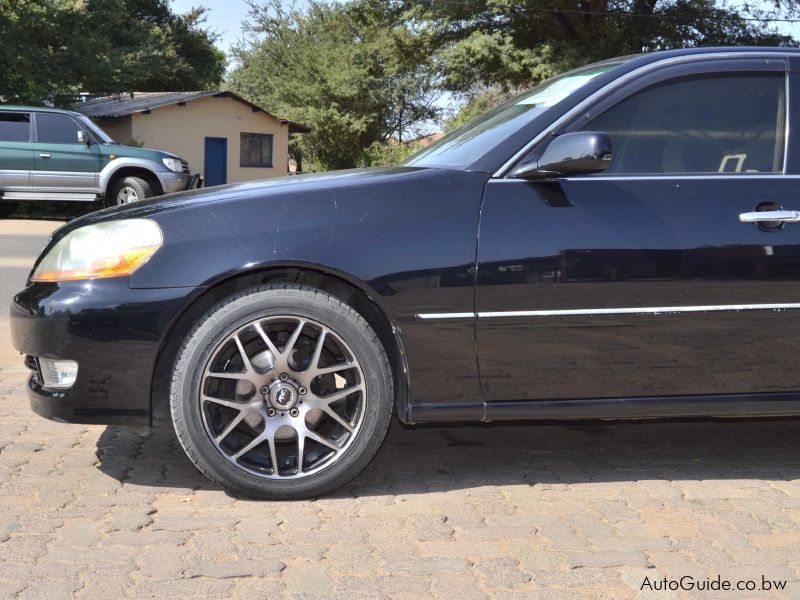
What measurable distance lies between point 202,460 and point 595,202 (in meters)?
1.71

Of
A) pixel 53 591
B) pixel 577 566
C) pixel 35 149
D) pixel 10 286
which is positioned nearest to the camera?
pixel 53 591

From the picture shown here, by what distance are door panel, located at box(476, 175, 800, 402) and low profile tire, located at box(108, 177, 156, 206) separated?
1617cm

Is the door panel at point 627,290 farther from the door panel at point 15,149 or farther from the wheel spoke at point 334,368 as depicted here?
the door panel at point 15,149

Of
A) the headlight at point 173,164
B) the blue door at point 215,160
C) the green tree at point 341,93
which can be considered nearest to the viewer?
the headlight at point 173,164

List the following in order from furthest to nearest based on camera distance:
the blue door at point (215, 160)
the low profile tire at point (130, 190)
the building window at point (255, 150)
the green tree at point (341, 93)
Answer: the green tree at point (341, 93) → the building window at point (255, 150) → the blue door at point (215, 160) → the low profile tire at point (130, 190)

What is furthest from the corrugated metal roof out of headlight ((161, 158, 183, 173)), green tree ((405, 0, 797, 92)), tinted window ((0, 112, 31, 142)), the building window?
headlight ((161, 158, 183, 173))

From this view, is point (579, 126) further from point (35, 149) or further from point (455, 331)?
point (35, 149)

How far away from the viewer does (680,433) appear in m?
4.93

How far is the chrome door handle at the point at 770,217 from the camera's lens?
12.7ft

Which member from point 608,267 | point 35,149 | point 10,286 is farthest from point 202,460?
point 35,149

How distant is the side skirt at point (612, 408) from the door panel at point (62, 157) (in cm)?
1705

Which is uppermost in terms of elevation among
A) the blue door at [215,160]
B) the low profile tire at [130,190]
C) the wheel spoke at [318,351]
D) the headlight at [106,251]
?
the headlight at [106,251]

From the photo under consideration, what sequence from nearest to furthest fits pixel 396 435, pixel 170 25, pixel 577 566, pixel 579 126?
pixel 577 566 → pixel 579 126 → pixel 396 435 → pixel 170 25

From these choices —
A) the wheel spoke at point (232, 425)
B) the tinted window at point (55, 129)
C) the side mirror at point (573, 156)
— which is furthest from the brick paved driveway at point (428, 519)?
the tinted window at point (55, 129)
